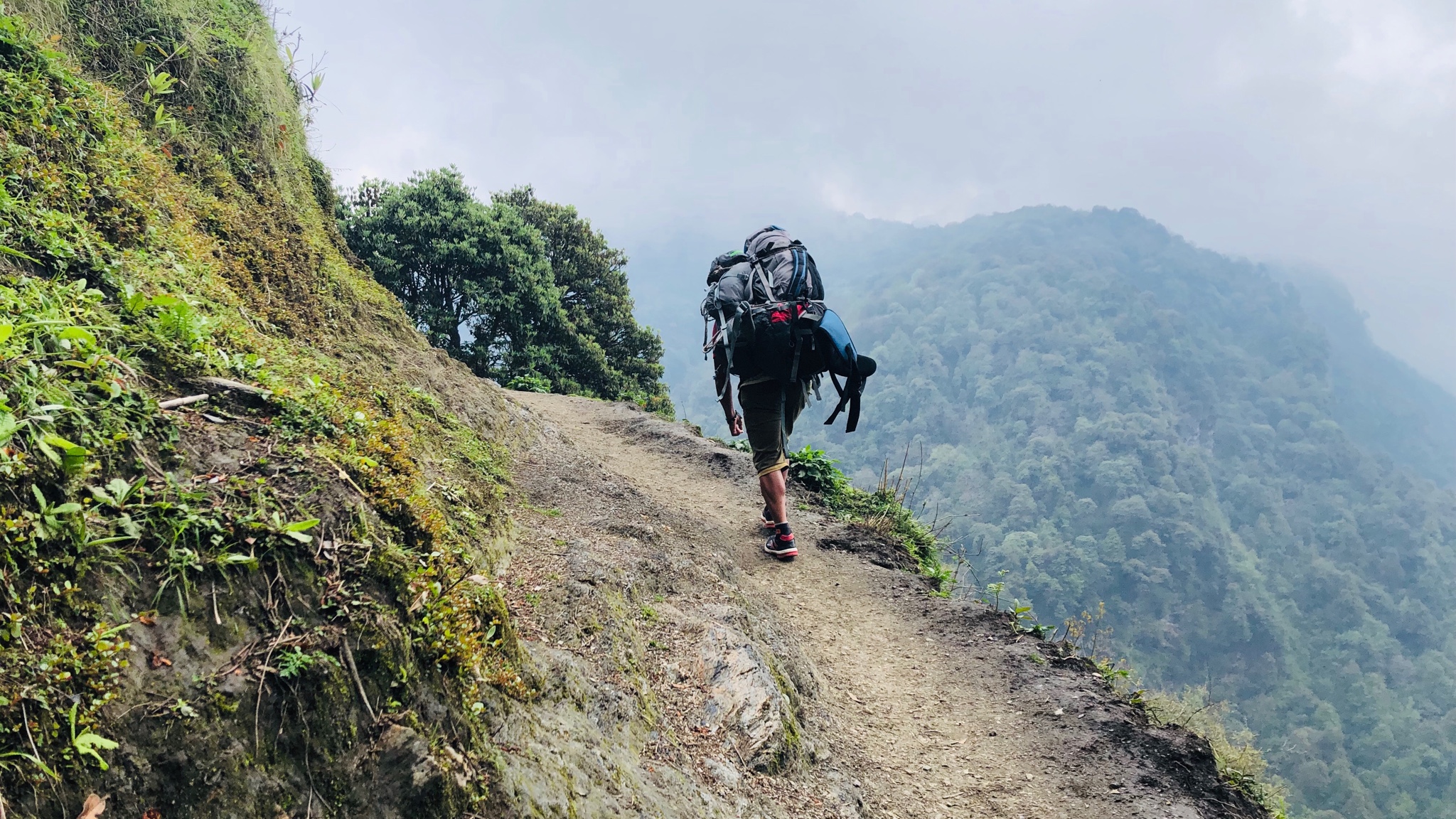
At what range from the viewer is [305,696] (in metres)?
1.95

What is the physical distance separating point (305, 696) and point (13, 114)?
3.76 meters

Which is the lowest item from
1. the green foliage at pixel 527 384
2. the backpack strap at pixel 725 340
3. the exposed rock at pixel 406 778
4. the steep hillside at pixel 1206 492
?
the exposed rock at pixel 406 778

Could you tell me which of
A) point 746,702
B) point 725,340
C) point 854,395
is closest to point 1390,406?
point 854,395

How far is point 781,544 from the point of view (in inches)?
275

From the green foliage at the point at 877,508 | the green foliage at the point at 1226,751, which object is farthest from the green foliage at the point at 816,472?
the green foliage at the point at 1226,751

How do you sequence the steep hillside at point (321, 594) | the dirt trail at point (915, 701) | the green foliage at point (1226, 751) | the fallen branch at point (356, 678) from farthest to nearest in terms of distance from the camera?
the green foliage at point (1226, 751) < the dirt trail at point (915, 701) < the fallen branch at point (356, 678) < the steep hillside at point (321, 594)

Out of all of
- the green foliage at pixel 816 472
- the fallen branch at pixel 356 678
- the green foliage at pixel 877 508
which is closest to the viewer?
the fallen branch at pixel 356 678

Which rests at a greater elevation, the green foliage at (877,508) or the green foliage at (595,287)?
the green foliage at (595,287)

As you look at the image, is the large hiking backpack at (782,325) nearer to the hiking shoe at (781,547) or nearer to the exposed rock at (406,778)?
the hiking shoe at (781,547)

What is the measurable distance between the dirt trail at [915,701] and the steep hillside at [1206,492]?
2358 cm

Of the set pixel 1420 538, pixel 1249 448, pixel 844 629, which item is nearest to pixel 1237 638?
pixel 1420 538

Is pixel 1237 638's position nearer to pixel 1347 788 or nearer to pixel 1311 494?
pixel 1347 788

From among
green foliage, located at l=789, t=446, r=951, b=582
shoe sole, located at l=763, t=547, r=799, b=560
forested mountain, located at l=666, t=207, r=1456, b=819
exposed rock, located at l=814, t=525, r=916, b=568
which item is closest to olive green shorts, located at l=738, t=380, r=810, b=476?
shoe sole, located at l=763, t=547, r=799, b=560

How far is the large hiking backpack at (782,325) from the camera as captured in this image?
5.77 meters
